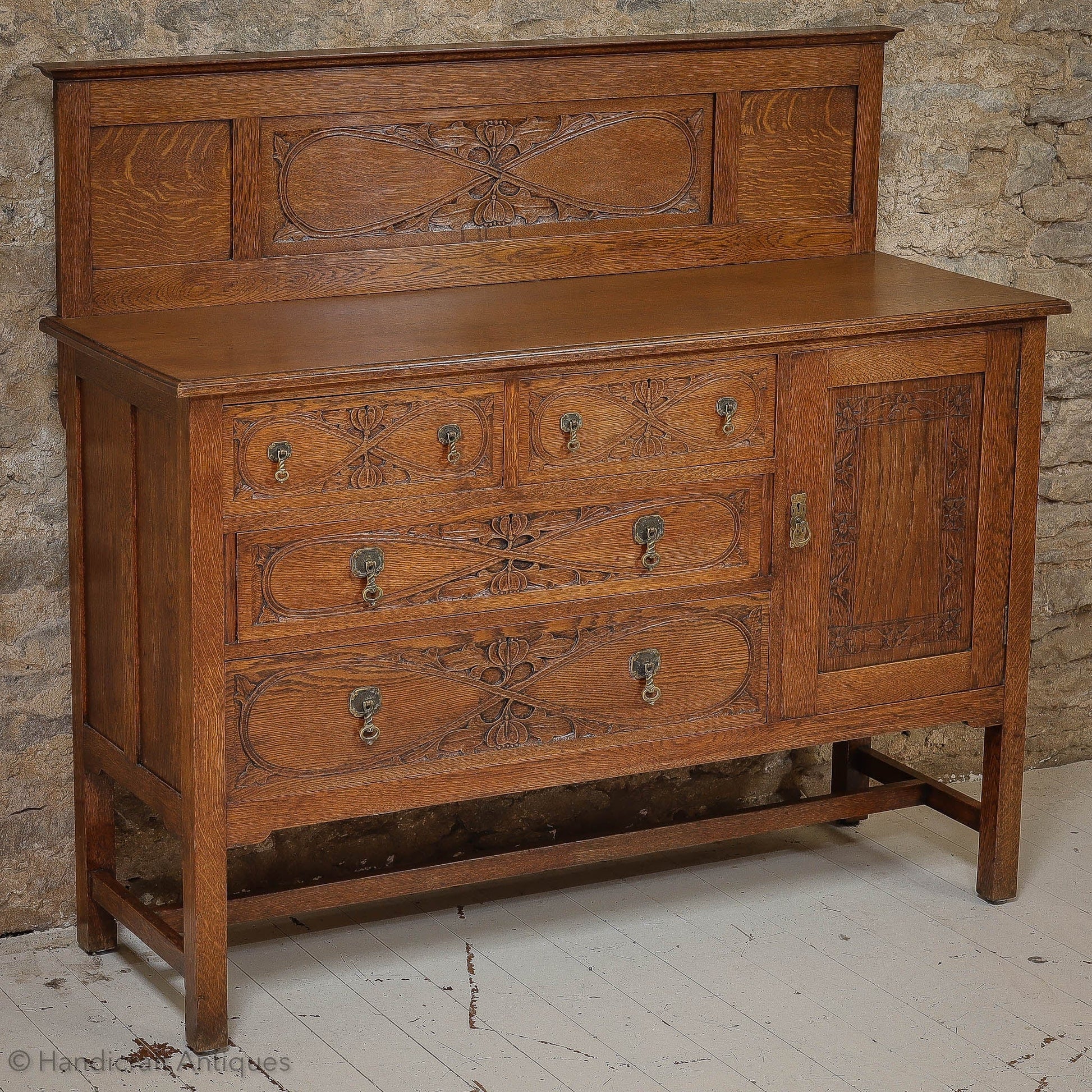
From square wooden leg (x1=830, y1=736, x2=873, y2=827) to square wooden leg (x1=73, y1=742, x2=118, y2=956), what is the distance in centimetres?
170

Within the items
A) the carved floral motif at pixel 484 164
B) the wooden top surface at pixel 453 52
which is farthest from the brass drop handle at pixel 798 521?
the wooden top surface at pixel 453 52

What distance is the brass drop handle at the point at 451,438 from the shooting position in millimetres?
3146

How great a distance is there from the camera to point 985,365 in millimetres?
3605

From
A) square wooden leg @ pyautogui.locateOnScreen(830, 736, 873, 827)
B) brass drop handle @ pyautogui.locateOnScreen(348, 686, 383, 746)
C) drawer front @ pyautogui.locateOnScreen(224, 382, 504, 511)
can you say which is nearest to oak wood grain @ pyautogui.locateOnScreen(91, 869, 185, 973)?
brass drop handle @ pyautogui.locateOnScreen(348, 686, 383, 746)

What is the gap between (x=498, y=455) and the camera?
3207 mm

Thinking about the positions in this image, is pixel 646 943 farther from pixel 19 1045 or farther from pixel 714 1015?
pixel 19 1045

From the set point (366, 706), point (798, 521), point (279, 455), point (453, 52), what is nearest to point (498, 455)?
point (279, 455)

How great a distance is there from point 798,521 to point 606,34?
1.13 m

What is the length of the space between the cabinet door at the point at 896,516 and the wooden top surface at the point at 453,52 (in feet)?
2.56

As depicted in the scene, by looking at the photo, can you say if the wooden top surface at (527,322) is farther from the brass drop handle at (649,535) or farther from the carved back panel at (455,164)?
the brass drop handle at (649,535)

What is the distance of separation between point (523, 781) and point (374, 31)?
1.51 m

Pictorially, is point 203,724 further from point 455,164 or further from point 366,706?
point 455,164

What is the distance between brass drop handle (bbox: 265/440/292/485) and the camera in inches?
119

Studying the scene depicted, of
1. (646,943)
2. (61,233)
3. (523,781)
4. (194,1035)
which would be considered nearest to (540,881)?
(646,943)
